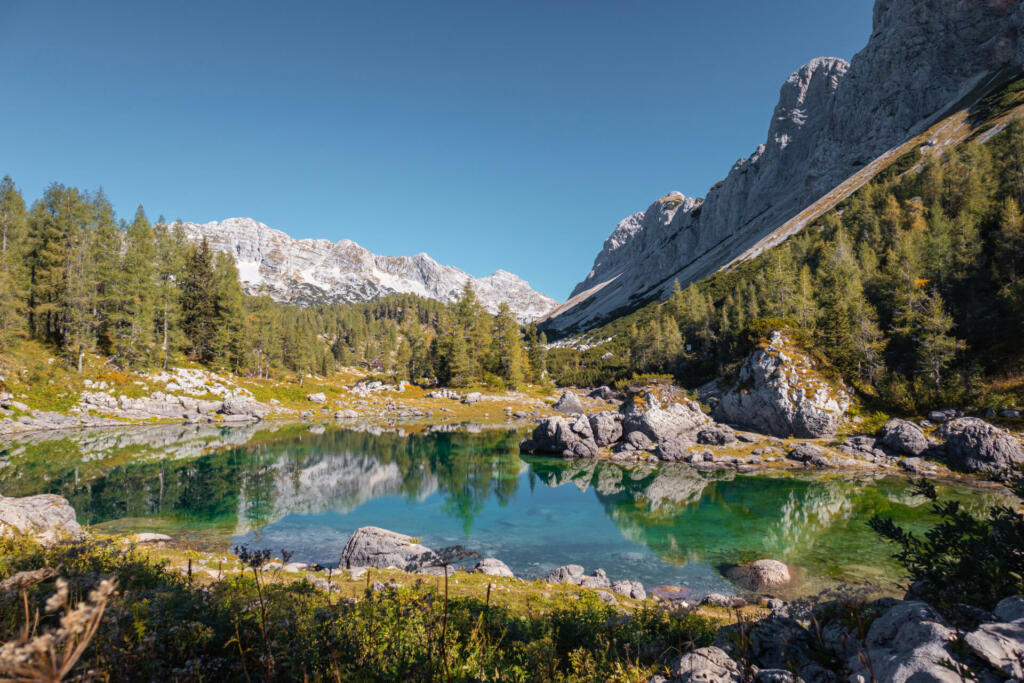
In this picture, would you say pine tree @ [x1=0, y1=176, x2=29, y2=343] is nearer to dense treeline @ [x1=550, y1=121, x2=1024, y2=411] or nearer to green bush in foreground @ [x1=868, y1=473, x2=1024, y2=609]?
green bush in foreground @ [x1=868, y1=473, x2=1024, y2=609]

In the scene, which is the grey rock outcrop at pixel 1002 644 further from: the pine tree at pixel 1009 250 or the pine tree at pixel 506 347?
the pine tree at pixel 506 347

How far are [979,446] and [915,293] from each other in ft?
80.5

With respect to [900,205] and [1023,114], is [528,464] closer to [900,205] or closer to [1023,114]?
[900,205]

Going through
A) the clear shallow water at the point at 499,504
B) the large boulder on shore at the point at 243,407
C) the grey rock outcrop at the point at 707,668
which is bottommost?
the clear shallow water at the point at 499,504

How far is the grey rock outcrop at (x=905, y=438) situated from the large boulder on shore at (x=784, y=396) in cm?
477

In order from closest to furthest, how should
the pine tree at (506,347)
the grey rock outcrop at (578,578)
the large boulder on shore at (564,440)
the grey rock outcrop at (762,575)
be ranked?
the grey rock outcrop at (578,578) < the grey rock outcrop at (762,575) < the large boulder on shore at (564,440) < the pine tree at (506,347)

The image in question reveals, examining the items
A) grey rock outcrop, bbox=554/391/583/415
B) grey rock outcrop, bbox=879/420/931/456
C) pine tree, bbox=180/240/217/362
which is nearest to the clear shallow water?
grey rock outcrop, bbox=879/420/931/456

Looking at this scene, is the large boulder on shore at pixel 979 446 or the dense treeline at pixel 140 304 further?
the dense treeline at pixel 140 304

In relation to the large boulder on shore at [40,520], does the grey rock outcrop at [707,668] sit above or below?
above

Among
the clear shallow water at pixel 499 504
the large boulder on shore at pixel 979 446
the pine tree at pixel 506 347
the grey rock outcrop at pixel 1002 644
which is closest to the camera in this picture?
the grey rock outcrop at pixel 1002 644

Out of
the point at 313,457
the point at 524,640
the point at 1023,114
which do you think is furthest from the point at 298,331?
the point at 1023,114

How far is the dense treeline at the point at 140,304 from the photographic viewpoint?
53.9 metres

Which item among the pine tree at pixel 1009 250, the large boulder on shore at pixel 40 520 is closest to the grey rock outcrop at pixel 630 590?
the large boulder on shore at pixel 40 520

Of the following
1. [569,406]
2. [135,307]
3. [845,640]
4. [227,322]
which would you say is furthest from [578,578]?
[227,322]
